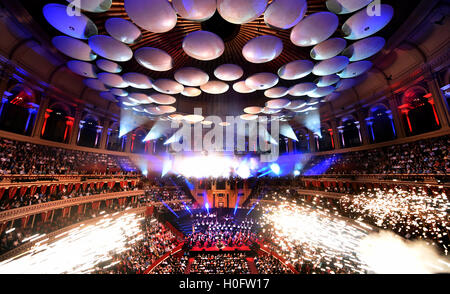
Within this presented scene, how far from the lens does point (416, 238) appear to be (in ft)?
30.7

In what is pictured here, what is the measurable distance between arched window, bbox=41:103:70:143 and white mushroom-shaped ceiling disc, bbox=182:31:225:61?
47.0 feet

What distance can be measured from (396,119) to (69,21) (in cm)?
1930

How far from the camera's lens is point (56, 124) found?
46.8ft

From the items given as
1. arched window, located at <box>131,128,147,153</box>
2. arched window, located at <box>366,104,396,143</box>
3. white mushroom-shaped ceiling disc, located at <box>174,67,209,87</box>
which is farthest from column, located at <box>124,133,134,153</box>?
arched window, located at <box>366,104,396,143</box>

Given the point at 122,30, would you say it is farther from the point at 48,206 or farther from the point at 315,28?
the point at 48,206

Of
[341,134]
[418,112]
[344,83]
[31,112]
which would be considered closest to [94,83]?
[31,112]

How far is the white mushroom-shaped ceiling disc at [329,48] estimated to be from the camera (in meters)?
6.52

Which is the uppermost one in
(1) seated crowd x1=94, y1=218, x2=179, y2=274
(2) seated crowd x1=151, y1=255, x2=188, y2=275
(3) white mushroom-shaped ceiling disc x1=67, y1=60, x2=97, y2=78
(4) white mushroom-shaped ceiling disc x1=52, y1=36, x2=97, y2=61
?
(3) white mushroom-shaped ceiling disc x1=67, y1=60, x2=97, y2=78

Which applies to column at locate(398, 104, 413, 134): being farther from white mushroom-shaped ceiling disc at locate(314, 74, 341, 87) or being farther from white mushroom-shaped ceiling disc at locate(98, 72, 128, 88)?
white mushroom-shaped ceiling disc at locate(98, 72, 128, 88)

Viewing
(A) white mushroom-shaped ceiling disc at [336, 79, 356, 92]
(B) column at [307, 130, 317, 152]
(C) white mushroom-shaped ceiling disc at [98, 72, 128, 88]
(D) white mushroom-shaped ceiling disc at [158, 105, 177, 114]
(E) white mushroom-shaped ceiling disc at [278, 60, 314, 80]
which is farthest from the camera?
(B) column at [307, 130, 317, 152]

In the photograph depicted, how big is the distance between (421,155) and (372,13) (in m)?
10.2

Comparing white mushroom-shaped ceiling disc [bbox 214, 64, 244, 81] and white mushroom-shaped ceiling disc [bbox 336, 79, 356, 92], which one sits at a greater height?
white mushroom-shaped ceiling disc [bbox 336, 79, 356, 92]

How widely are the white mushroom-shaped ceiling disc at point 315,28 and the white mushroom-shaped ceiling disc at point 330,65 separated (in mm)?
1502

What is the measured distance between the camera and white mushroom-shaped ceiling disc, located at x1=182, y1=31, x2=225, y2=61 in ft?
19.6
